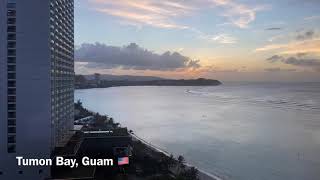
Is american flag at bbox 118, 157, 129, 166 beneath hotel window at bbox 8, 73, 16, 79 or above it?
beneath

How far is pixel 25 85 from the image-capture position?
1097 centimetres

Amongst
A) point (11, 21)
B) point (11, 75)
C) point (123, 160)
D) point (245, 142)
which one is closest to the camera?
point (11, 21)

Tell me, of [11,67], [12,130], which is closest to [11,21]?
[11,67]

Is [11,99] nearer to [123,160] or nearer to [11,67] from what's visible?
[11,67]

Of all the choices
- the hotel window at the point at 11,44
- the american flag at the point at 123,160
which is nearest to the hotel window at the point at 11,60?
the hotel window at the point at 11,44

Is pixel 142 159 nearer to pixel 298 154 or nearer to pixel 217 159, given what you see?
pixel 217 159

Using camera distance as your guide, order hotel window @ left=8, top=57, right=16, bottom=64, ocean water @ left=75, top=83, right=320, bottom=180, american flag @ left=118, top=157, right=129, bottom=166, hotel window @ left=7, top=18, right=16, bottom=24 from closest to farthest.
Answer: hotel window @ left=7, top=18, right=16, bottom=24 → hotel window @ left=8, top=57, right=16, bottom=64 → american flag @ left=118, top=157, right=129, bottom=166 → ocean water @ left=75, top=83, right=320, bottom=180

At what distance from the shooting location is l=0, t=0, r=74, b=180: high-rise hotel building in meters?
10.8

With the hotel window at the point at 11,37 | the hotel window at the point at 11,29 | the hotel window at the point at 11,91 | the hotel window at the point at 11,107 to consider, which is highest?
the hotel window at the point at 11,29

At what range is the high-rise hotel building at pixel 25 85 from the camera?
35.3ft

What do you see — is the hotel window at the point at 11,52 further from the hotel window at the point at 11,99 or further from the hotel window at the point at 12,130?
the hotel window at the point at 12,130

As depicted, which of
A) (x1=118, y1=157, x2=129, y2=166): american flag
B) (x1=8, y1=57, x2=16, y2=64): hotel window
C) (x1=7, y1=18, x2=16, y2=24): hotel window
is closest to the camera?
(x1=7, y1=18, x2=16, y2=24): hotel window

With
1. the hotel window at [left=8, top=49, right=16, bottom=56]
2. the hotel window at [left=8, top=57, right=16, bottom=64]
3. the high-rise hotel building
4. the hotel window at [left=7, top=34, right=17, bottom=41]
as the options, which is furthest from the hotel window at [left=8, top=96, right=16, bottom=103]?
the hotel window at [left=7, top=34, right=17, bottom=41]

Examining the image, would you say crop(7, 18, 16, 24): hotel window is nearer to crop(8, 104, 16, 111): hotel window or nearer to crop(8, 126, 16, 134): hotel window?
crop(8, 104, 16, 111): hotel window
